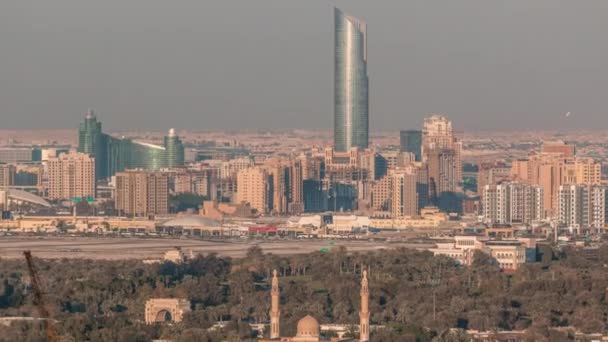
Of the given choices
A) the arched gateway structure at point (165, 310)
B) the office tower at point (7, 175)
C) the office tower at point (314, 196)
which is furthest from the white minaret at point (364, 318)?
the office tower at point (7, 175)

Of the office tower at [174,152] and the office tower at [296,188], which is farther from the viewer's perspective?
the office tower at [174,152]

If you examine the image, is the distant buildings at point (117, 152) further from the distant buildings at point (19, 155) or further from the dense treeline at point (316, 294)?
the dense treeline at point (316, 294)

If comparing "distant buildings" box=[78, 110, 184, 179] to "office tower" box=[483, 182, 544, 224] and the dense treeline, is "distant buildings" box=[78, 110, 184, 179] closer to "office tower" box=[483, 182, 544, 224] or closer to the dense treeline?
"office tower" box=[483, 182, 544, 224]

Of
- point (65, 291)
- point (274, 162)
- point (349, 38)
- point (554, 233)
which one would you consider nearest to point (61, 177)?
point (274, 162)

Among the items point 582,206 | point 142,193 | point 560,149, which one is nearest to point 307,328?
point 582,206

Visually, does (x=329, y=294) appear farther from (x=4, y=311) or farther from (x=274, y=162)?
(x=274, y=162)

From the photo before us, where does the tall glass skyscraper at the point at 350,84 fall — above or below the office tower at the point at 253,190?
above
